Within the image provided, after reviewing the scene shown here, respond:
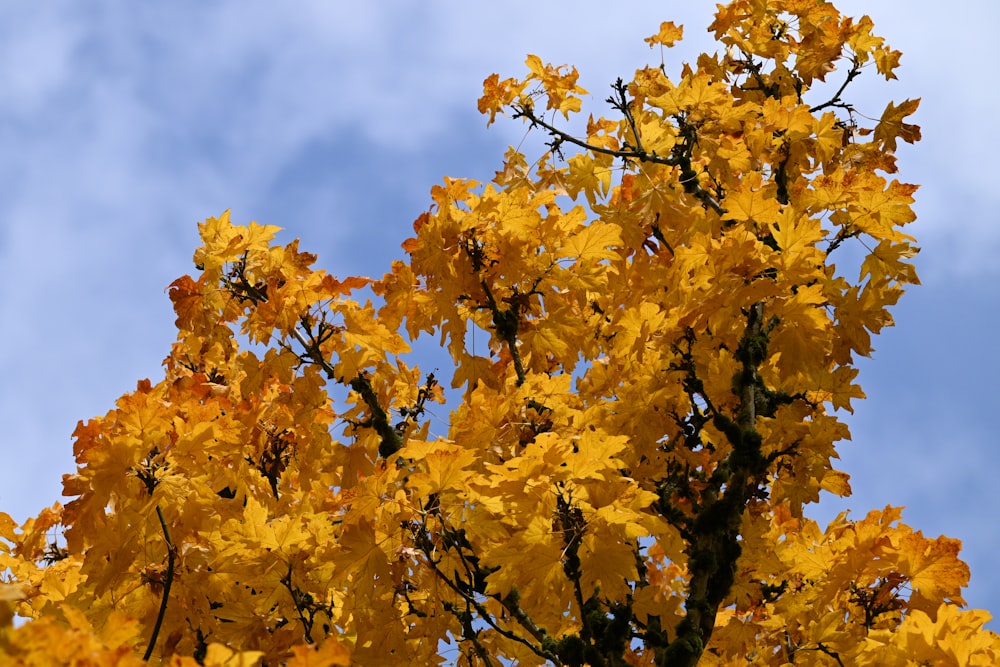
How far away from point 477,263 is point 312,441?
1503 mm

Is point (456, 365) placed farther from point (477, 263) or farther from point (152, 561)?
point (152, 561)

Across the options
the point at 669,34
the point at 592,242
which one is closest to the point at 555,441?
the point at 592,242

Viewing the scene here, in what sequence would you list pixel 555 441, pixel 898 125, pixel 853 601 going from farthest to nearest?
pixel 898 125 < pixel 853 601 < pixel 555 441

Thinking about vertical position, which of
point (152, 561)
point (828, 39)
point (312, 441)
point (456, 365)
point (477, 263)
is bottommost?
point (152, 561)

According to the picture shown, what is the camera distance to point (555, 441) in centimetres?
383

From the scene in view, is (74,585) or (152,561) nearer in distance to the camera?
(152,561)

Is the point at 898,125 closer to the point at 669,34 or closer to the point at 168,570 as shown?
the point at 669,34

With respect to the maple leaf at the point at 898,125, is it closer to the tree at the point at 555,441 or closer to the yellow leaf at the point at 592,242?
the tree at the point at 555,441

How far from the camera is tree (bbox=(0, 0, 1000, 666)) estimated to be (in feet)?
14.1

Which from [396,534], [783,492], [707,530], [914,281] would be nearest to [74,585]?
[396,534]

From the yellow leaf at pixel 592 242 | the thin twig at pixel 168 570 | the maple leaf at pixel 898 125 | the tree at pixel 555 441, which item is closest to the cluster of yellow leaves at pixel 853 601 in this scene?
the tree at pixel 555 441

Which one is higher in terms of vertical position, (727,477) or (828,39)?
(828,39)

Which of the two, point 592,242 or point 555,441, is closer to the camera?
point 555,441

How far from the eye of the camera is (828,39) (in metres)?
6.84
